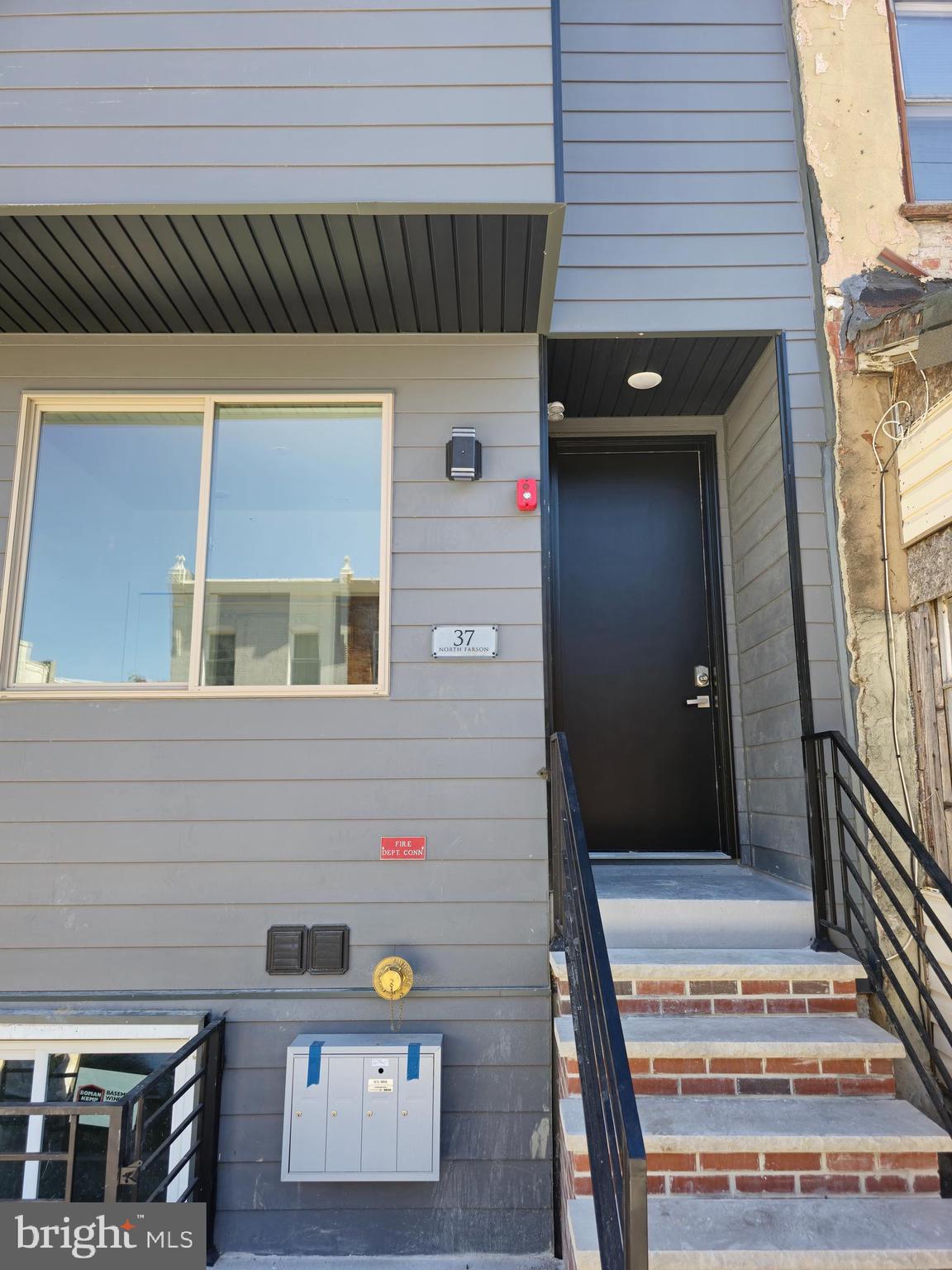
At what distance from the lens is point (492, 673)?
122 inches

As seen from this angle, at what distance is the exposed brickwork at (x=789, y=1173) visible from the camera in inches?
81.0

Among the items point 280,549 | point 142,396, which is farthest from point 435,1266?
point 142,396

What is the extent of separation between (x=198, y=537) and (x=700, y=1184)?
2.78 meters

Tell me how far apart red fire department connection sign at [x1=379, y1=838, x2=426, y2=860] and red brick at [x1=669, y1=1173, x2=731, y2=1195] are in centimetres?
130

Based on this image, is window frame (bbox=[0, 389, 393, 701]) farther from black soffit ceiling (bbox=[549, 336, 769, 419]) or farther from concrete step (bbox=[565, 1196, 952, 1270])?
concrete step (bbox=[565, 1196, 952, 1270])

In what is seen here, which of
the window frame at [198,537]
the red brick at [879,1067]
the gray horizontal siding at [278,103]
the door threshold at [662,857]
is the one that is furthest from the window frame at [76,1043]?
the gray horizontal siding at [278,103]

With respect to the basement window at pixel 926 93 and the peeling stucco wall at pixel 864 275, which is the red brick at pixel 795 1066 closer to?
the peeling stucco wall at pixel 864 275

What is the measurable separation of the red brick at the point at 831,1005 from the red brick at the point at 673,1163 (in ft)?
2.43

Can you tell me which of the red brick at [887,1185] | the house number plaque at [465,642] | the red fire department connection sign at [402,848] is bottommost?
the red brick at [887,1185]

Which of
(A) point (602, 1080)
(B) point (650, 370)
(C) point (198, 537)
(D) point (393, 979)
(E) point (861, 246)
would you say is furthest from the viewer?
(B) point (650, 370)

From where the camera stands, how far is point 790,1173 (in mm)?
2068

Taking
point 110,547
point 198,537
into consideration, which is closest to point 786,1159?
point 198,537

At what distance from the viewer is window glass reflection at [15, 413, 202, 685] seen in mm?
3174

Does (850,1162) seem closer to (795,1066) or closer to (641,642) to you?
(795,1066)
